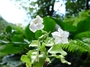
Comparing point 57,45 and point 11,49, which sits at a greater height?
point 11,49

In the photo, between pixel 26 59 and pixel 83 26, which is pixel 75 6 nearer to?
pixel 83 26

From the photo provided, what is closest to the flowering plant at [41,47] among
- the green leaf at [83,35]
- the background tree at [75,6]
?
the green leaf at [83,35]

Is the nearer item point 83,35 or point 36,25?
point 36,25

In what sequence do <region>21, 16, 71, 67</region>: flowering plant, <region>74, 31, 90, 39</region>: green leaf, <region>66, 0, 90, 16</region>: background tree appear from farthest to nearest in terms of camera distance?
<region>66, 0, 90, 16</region>: background tree < <region>74, 31, 90, 39</region>: green leaf < <region>21, 16, 71, 67</region>: flowering plant

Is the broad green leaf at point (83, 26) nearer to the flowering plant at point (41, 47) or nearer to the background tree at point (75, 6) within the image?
the flowering plant at point (41, 47)

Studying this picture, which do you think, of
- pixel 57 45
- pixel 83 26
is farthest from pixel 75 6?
pixel 57 45

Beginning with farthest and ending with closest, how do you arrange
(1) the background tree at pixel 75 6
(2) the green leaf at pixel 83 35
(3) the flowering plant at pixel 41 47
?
(1) the background tree at pixel 75 6, (2) the green leaf at pixel 83 35, (3) the flowering plant at pixel 41 47

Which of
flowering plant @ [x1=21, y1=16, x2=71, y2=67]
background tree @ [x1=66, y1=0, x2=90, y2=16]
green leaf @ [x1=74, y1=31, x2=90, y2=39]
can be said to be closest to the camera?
flowering plant @ [x1=21, y1=16, x2=71, y2=67]

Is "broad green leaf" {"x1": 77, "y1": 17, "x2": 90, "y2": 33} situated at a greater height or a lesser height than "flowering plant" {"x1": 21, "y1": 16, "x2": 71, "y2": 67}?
greater

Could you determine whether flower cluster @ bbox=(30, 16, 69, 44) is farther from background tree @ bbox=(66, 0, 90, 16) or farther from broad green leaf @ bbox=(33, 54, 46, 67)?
background tree @ bbox=(66, 0, 90, 16)

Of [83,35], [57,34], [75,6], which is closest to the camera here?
[57,34]

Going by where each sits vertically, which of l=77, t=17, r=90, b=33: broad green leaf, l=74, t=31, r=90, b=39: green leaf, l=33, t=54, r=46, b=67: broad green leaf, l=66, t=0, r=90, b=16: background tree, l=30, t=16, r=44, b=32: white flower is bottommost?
l=33, t=54, r=46, b=67: broad green leaf

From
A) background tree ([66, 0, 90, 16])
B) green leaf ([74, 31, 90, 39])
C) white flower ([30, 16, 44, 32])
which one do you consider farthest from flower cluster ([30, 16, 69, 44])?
background tree ([66, 0, 90, 16])
